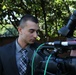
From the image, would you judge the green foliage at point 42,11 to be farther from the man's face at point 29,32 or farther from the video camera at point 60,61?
the video camera at point 60,61

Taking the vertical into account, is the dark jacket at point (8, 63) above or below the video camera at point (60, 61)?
below

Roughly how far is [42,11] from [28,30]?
5.35m

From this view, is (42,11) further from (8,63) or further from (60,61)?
(60,61)

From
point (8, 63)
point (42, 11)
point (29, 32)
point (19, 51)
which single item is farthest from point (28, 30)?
point (42, 11)

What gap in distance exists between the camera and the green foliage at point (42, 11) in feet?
23.2

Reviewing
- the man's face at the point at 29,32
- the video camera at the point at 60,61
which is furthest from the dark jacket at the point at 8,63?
the video camera at the point at 60,61

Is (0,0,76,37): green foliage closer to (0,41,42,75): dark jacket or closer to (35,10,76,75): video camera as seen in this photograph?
(0,41,42,75): dark jacket

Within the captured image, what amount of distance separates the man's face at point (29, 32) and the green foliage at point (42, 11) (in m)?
4.18

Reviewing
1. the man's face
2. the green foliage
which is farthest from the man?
the green foliage

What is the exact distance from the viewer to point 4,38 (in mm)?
11070

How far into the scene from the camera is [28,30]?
2.48 meters

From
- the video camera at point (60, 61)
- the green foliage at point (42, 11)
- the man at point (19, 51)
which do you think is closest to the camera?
the video camera at point (60, 61)

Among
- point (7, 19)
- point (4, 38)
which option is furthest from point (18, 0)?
point (4, 38)

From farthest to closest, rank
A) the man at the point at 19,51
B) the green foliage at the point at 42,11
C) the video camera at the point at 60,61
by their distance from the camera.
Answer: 1. the green foliage at the point at 42,11
2. the man at the point at 19,51
3. the video camera at the point at 60,61
